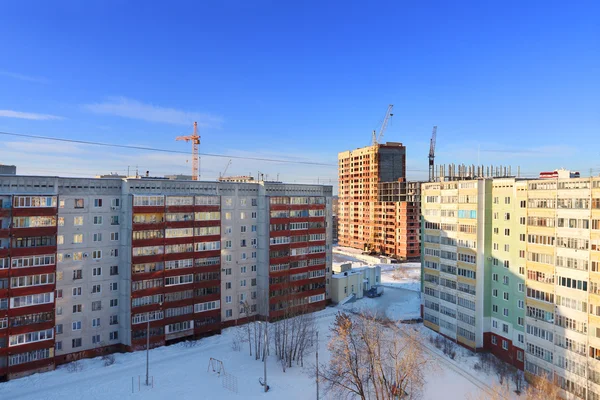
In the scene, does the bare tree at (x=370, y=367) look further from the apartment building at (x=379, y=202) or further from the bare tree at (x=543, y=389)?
the apartment building at (x=379, y=202)

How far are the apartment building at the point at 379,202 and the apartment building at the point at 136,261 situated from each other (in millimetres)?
75980

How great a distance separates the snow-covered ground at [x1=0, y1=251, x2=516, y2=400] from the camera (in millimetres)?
46375

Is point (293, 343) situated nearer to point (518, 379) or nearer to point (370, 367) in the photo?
point (370, 367)

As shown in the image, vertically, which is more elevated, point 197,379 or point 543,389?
point 543,389

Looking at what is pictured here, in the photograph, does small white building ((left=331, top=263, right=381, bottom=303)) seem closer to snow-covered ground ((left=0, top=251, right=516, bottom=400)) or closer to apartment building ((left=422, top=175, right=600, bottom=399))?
apartment building ((left=422, top=175, right=600, bottom=399))

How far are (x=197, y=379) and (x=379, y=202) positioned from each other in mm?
114976

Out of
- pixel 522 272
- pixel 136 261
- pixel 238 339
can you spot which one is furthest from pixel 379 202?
pixel 136 261

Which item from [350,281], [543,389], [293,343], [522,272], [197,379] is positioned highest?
[522,272]

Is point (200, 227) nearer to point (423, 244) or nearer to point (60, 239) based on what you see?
point (60, 239)

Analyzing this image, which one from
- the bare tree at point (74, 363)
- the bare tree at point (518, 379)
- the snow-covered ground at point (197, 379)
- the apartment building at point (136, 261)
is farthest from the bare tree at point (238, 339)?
the bare tree at point (518, 379)

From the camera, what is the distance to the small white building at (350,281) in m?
82.2

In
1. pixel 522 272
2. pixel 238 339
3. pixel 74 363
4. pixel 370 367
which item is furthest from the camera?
pixel 238 339

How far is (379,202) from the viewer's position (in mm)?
154875

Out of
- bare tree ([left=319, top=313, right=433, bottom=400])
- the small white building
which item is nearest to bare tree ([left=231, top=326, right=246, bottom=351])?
bare tree ([left=319, top=313, right=433, bottom=400])
